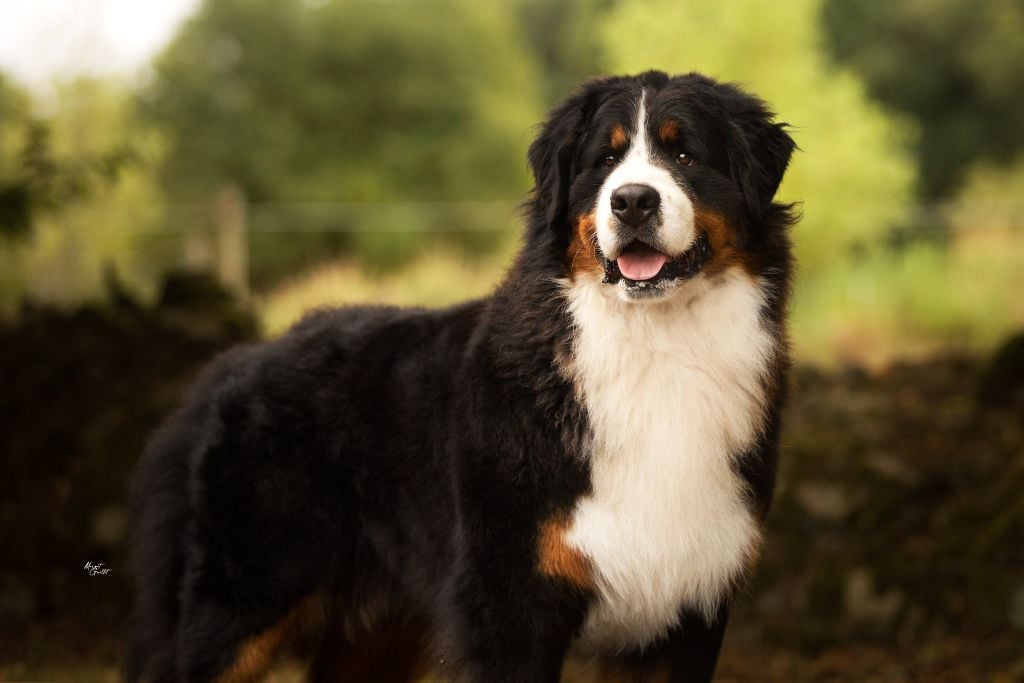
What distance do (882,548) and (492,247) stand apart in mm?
13972

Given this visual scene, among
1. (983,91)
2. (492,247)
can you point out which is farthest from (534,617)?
(983,91)

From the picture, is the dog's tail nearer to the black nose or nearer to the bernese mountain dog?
the bernese mountain dog

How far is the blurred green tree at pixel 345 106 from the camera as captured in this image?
26.3 metres

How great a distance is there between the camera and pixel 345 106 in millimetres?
28516

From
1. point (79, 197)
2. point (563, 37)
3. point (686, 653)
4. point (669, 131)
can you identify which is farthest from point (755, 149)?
point (563, 37)

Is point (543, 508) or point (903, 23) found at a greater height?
point (903, 23)

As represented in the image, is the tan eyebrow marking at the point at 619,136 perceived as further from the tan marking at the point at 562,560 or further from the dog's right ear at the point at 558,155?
the tan marking at the point at 562,560

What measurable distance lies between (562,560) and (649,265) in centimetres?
87

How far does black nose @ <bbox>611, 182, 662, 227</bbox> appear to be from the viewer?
3.26 metres

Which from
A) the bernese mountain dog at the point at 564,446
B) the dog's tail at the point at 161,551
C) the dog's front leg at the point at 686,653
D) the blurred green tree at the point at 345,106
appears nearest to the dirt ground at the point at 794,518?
the dog's tail at the point at 161,551

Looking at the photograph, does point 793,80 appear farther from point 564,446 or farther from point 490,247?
point 564,446

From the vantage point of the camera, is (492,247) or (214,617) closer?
(214,617)

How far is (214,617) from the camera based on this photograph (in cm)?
394

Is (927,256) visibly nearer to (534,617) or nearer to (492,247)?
(492,247)
